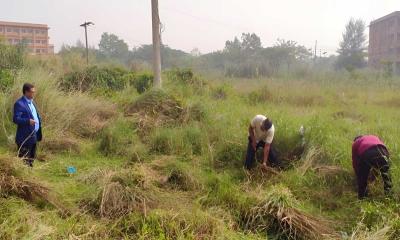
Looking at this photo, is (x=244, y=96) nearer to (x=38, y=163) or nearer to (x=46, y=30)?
(x=38, y=163)

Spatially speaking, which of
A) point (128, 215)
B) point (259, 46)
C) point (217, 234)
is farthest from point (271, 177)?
point (259, 46)

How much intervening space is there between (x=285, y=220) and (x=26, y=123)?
3.95 meters

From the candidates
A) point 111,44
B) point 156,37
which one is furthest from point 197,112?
point 111,44

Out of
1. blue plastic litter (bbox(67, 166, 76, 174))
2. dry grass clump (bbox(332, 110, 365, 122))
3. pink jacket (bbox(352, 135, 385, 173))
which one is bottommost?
blue plastic litter (bbox(67, 166, 76, 174))

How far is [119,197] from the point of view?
4602mm

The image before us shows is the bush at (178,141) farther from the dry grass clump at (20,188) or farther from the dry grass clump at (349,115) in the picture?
the dry grass clump at (349,115)

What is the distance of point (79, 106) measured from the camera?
9.45 metres

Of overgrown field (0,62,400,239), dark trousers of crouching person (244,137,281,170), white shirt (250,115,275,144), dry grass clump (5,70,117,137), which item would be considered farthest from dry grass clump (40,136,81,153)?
white shirt (250,115,275,144)

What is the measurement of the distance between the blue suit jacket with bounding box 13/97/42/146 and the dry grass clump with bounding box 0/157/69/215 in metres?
1.33

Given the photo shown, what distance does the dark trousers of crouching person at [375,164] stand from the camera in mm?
4973

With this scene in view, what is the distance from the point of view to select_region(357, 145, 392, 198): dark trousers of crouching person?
497cm

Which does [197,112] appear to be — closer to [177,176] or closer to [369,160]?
[177,176]

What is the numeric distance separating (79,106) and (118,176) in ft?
16.6

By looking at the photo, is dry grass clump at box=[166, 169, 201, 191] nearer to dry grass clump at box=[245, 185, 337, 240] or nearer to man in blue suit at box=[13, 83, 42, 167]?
dry grass clump at box=[245, 185, 337, 240]
